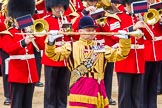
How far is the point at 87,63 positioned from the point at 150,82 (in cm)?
228

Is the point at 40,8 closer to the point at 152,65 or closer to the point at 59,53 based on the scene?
the point at 152,65

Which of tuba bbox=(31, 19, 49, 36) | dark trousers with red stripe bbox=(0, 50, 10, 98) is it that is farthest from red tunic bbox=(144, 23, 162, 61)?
dark trousers with red stripe bbox=(0, 50, 10, 98)

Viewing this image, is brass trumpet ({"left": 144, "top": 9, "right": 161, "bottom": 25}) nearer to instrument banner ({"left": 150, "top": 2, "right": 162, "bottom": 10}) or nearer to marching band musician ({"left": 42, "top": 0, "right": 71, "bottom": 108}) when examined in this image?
instrument banner ({"left": 150, "top": 2, "right": 162, "bottom": 10})

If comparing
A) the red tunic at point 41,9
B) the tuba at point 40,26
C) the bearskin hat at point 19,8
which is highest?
the red tunic at point 41,9

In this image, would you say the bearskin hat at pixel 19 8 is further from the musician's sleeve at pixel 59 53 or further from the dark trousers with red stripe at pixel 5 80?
the musician's sleeve at pixel 59 53

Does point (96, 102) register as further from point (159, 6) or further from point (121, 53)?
point (159, 6)

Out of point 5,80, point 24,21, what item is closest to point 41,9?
point 5,80

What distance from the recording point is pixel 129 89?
7941 millimetres

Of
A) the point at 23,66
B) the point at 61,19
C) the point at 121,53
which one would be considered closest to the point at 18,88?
the point at 23,66

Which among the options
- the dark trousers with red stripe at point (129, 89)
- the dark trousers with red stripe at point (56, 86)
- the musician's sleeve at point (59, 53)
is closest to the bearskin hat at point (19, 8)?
the dark trousers with red stripe at point (56, 86)

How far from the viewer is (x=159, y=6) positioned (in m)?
8.39

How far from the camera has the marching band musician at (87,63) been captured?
6.42 metres

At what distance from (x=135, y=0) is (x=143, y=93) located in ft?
4.45

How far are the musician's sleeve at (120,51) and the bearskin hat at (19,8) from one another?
171 cm
